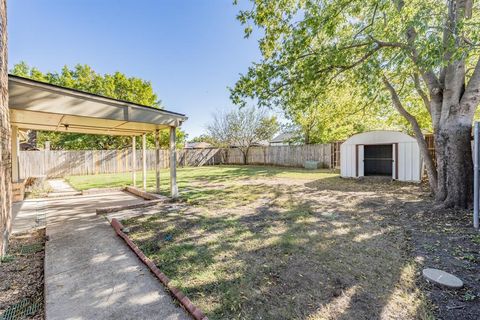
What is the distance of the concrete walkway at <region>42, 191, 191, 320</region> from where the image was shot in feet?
5.98

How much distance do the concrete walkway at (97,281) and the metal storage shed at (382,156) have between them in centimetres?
957

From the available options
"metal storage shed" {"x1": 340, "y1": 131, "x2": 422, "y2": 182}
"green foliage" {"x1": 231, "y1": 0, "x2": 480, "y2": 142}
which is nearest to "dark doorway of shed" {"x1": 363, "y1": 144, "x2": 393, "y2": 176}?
"metal storage shed" {"x1": 340, "y1": 131, "x2": 422, "y2": 182}

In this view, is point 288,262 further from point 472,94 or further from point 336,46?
point 472,94

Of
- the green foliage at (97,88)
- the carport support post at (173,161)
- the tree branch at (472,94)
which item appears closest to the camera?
the tree branch at (472,94)

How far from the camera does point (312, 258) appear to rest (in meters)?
2.69

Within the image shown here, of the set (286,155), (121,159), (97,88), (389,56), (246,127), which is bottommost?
(121,159)

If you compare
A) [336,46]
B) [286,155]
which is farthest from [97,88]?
[336,46]

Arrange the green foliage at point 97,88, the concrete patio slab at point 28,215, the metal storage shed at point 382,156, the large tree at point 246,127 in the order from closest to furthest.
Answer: the concrete patio slab at point 28,215 < the metal storage shed at point 382,156 < the green foliage at point 97,88 < the large tree at point 246,127

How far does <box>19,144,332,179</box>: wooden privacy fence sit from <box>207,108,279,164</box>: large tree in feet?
3.35

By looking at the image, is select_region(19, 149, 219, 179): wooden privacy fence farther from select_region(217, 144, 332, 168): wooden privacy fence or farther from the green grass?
select_region(217, 144, 332, 168): wooden privacy fence

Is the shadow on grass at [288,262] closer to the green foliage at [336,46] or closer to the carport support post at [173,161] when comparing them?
the carport support post at [173,161]

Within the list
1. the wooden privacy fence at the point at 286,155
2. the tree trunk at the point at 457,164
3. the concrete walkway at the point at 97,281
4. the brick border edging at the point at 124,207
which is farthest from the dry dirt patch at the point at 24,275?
the wooden privacy fence at the point at 286,155

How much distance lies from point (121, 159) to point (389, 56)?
53.4ft

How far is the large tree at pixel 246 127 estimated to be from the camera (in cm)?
2053
